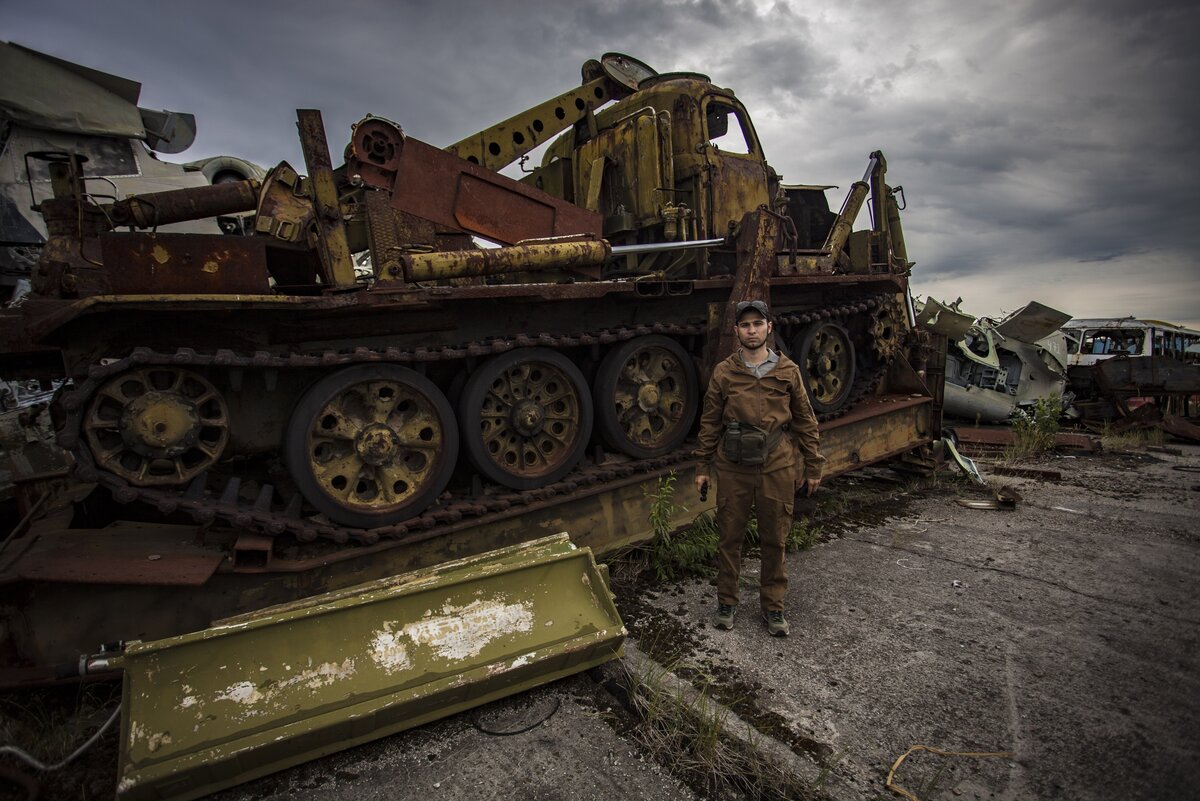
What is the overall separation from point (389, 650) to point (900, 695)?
2.41 meters

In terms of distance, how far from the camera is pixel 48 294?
3.20 metres

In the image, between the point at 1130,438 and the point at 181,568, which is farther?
the point at 1130,438

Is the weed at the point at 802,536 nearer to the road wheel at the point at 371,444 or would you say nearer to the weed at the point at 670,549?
the weed at the point at 670,549

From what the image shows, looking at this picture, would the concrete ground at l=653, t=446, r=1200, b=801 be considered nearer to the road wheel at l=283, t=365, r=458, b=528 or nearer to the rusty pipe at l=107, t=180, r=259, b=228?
the road wheel at l=283, t=365, r=458, b=528

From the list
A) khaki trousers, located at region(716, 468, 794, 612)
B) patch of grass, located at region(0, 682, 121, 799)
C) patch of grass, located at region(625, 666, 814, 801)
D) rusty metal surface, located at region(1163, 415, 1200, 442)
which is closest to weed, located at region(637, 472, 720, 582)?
khaki trousers, located at region(716, 468, 794, 612)

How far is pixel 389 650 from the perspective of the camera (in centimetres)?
280

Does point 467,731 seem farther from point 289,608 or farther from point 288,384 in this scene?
point 288,384

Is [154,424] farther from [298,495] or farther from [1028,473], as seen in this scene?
[1028,473]

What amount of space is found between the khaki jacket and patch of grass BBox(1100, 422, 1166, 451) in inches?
311

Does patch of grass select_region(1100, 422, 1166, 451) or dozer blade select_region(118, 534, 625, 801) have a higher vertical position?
dozer blade select_region(118, 534, 625, 801)

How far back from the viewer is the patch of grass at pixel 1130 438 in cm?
930

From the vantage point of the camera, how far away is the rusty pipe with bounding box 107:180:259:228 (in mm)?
3678

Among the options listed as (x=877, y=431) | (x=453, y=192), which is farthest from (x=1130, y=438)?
(x=453, y=192)

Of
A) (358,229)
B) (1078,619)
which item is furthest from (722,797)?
(358,229)
